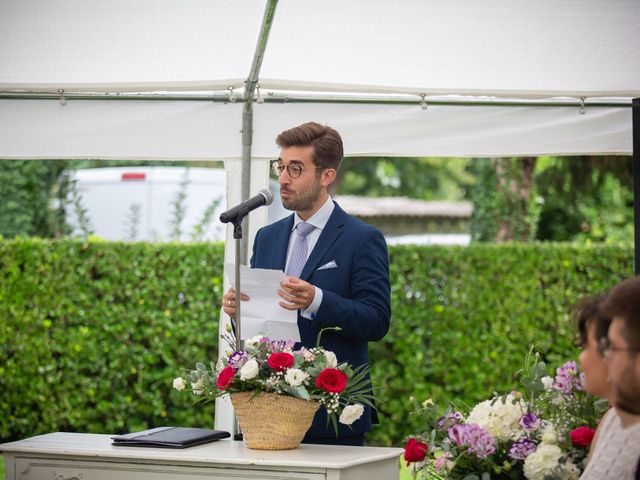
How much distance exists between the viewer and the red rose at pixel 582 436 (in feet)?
8.41

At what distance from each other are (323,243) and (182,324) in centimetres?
374

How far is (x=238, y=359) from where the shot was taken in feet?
10.2

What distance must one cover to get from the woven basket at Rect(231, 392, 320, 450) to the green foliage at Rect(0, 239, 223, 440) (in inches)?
154

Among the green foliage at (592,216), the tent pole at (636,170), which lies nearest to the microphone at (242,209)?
the tent pole at (636,170)

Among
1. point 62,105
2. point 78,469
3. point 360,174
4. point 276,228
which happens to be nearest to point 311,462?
point 78,469

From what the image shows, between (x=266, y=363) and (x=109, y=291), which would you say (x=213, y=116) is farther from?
(x=109, y=291)

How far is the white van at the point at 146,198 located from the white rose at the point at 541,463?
7341 mm

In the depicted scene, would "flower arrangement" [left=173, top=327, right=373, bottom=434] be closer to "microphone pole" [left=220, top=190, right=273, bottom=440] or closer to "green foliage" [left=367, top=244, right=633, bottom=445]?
"microphone pole" [left=220, top=190, right=273, bottom=440]

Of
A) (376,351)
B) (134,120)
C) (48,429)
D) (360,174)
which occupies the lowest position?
(48,429)

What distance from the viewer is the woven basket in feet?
10.2

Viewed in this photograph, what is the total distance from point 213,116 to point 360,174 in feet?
66.5

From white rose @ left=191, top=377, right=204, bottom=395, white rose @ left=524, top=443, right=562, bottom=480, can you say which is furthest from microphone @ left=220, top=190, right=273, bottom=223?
white rose @ left=524, top=443, right=562, bottom=480

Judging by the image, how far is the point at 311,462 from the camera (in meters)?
2.93

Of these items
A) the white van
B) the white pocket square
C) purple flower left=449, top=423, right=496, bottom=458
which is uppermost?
the white van
